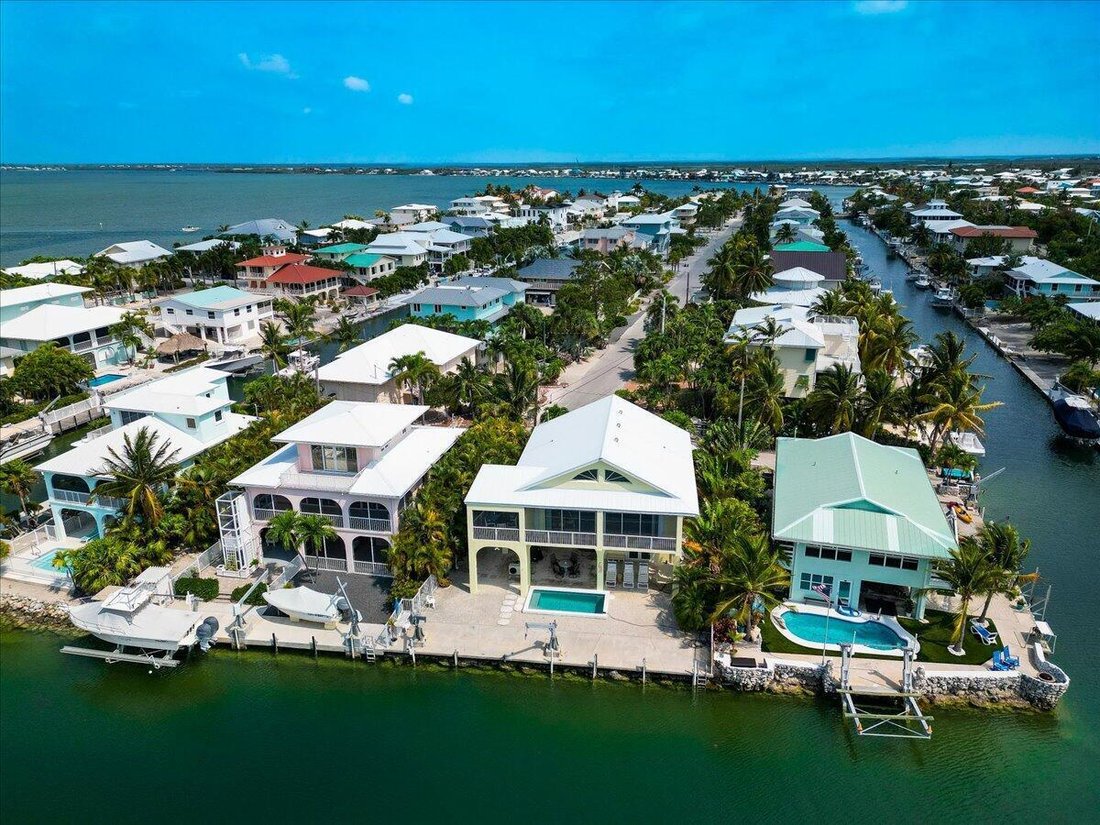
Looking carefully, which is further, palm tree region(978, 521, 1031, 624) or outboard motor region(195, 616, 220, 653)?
outboard motor region(195, 616, 220, 653)

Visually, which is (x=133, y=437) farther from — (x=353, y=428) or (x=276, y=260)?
(x=276, y=260)

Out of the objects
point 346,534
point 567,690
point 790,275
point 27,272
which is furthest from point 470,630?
point 27,272

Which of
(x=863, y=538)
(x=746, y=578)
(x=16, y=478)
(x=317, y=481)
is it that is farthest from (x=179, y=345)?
(x=863, y=538)

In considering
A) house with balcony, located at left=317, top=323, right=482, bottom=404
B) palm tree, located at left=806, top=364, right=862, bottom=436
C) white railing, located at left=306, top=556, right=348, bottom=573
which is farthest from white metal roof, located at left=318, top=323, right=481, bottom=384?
palm tree, located at left=806, top=364, right=862, bottom=436

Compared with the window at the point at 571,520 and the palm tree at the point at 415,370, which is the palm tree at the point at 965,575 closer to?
the window at the point at 571,520

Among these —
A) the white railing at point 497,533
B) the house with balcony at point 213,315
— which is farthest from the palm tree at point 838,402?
the house with balcony at point 213,315

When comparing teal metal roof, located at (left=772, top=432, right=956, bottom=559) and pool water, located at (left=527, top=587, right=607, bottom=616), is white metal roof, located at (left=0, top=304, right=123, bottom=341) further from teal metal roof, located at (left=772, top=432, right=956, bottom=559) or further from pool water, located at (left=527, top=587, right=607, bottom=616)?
teal metal roof, located at (left=772, top=432, right=956, bottom=559)
